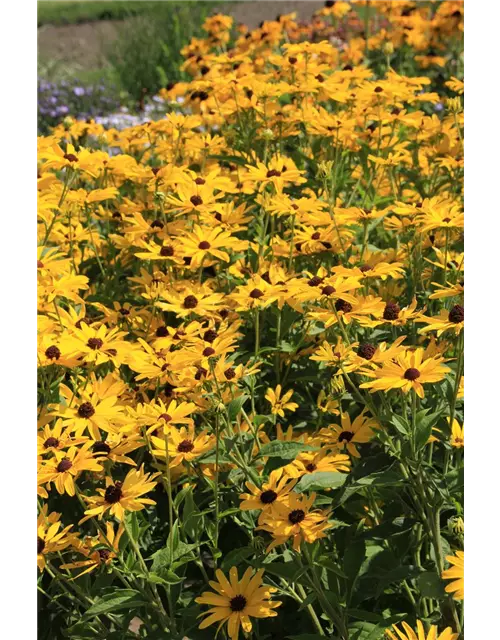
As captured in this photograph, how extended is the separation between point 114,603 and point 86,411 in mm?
390

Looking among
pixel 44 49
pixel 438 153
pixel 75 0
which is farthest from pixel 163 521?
pixel 75 0

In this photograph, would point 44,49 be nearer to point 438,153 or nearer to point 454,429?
point 438,153

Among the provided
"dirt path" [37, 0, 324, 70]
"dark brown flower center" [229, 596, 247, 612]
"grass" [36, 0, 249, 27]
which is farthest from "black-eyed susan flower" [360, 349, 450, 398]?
"grass" [36, 0, 249, 27]

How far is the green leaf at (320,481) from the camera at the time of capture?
59.8 inches

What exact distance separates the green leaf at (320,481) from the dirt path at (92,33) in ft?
31.9

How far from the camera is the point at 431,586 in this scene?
130 cm

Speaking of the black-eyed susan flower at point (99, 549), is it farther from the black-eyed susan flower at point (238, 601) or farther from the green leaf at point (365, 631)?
the green leaf at point (365, 631)

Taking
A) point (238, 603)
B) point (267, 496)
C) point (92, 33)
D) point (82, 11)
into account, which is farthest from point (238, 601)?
point (82, 11)

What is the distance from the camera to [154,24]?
29.7 ft

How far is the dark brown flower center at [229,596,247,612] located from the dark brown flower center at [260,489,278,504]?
186 mm

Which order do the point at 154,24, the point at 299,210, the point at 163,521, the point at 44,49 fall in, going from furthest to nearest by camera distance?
the point at 44,49
the point at 154,24
the point at 299,210
the point at 163,521

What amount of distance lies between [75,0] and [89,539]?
1787cm

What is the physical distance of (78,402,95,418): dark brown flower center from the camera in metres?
1.65

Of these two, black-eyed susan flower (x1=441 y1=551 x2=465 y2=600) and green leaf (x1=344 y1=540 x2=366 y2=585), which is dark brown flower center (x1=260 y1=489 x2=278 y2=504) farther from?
black-eyed susan flower (x1=441 y1=551 x2=465 y2=600)
